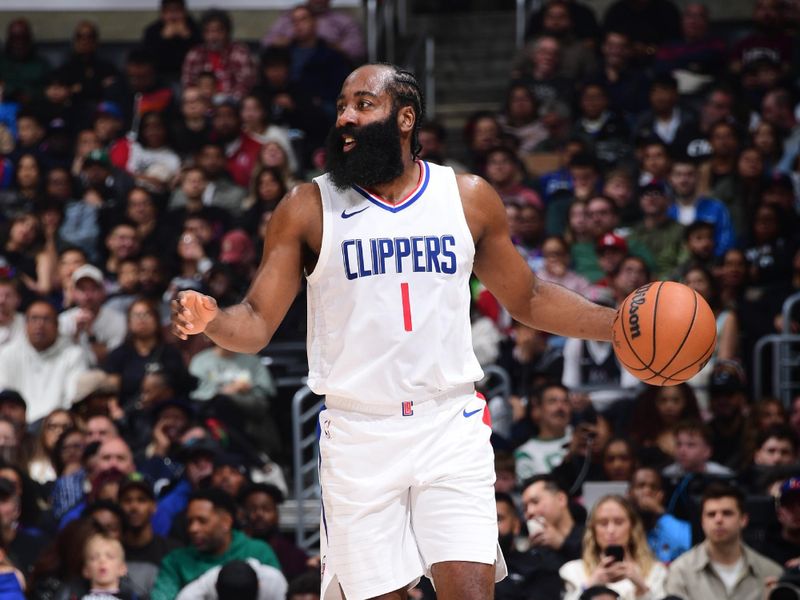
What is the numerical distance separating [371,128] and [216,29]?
8.35 metres

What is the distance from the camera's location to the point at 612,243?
969cm

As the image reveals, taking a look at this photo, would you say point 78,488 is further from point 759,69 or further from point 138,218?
point 759,69

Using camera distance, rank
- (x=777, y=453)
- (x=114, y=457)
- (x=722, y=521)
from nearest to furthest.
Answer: (x=722, y=521), (x=777, y=453), (x=114, y=457)

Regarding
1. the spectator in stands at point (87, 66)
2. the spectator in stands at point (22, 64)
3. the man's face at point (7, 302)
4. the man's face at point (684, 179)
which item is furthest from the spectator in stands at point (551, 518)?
the spectator in stands at point (22, 64)

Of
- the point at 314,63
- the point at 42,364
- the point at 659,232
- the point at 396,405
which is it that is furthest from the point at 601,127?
the point at 396,405

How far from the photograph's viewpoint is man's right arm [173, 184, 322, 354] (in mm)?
4227

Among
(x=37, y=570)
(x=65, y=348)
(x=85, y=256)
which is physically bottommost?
(x=37, y=570)

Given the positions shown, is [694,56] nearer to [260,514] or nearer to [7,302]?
[7,302]

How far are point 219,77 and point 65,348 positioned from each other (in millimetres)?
3667

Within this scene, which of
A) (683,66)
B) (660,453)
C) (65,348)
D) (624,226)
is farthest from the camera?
(683,66)

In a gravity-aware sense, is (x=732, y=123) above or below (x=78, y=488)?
above

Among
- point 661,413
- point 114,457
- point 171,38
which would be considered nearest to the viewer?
point 114,457

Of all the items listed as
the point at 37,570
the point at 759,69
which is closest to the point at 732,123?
the point at 759,69

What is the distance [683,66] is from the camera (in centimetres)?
1219
